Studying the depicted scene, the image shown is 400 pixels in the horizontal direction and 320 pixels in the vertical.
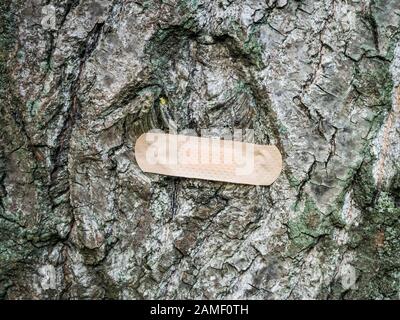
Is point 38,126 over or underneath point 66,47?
underneath

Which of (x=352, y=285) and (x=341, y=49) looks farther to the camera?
(x=352, y=285)

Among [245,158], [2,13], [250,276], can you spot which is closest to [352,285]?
[250,276]

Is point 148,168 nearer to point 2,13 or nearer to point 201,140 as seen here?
point 201,140
